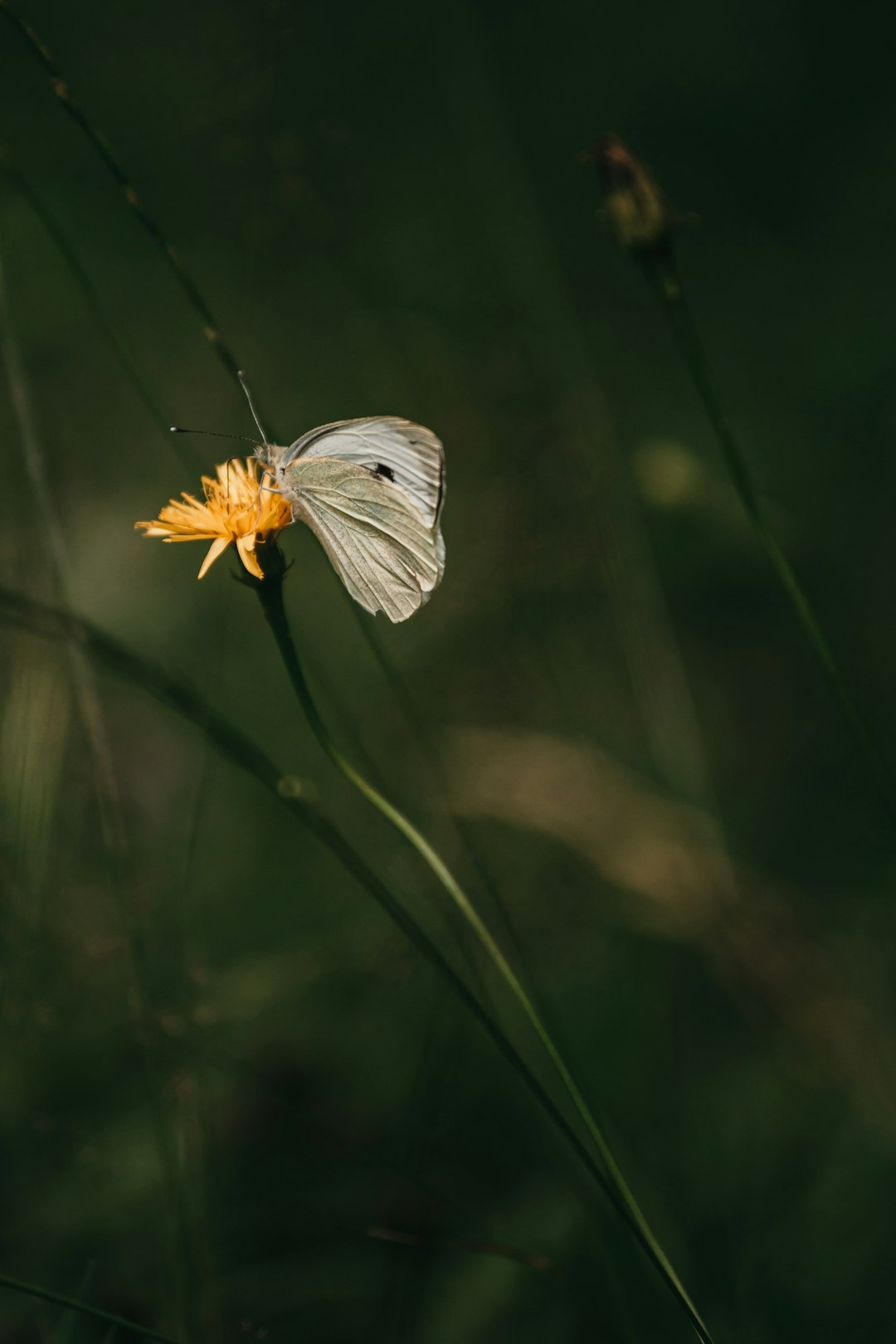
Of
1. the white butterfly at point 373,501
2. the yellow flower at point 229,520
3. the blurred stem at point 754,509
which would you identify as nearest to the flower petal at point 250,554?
the yellow flower at point 229,520

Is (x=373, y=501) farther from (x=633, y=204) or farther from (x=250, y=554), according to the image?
(x=633, y=204)

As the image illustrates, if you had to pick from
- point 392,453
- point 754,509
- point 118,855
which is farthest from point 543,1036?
point 392,453

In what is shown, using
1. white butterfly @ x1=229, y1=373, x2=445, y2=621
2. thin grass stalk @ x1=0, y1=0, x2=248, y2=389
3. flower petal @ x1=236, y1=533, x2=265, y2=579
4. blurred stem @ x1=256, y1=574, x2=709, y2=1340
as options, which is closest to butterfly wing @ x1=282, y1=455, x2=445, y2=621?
white butterfly @ x1=229, y1=373, x2=445, y2=621

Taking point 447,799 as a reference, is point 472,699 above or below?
above

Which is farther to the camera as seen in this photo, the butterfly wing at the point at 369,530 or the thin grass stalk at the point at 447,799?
the butterfly wing at the point at 369,530

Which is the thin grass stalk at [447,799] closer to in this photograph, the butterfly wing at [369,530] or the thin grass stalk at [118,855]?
the butterfly wing at [369,530]

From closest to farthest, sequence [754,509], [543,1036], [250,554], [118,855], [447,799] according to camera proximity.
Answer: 1. [543,1036]
2. [754,509]
3. [250,554]
4. [118,855]
5. [447,799]

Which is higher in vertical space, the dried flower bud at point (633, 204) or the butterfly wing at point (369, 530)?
the dried flower bud at point (633, 204)
